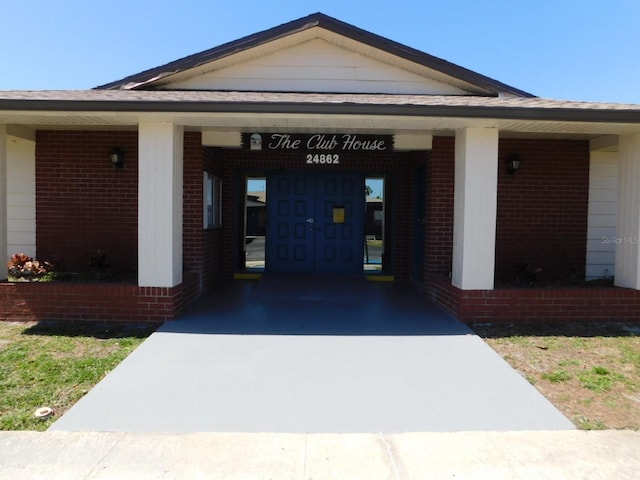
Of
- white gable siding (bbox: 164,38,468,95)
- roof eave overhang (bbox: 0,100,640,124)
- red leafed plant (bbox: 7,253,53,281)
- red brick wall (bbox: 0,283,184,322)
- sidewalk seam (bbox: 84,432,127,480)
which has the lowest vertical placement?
sidewalk seam (bbox: 84,432,127,480)

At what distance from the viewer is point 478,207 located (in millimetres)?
6914

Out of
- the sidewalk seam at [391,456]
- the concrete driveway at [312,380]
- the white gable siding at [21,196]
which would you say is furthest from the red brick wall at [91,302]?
the sidewalk seam at [391,456]

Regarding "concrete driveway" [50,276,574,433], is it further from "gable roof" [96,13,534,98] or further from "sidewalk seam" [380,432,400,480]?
"gable roof" [96,13,534,98]

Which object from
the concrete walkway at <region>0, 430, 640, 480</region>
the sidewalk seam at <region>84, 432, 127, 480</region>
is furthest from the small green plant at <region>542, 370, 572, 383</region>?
the sidewalk seam at <region>84, 432, 127, 480</region>

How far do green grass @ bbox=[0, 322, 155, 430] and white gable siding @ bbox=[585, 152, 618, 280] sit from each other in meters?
8.08

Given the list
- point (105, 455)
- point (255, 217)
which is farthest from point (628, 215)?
point (255, 217)

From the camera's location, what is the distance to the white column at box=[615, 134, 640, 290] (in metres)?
7.17

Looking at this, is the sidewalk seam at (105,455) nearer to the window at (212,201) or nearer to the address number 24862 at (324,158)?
the window at (212,201)

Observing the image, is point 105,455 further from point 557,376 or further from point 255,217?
point 255,217

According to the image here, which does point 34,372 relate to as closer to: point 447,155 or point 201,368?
point 201,368

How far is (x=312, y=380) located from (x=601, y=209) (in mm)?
7287

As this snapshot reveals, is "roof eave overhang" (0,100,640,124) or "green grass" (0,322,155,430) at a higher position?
"roof eave overhang" (0,100,640,124)

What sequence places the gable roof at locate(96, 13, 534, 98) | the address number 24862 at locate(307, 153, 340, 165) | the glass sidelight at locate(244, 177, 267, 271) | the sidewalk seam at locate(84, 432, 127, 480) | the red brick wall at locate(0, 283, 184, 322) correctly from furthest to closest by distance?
the glass sidelight at locate(244, 177, 267, 271), the address number 24862 at locate(307, 153, 340, 165), the gable roof at locate(96, 13, 534, 98), the red brick wall at locate(0, 283, 184, 322), the sidewalk seam at locate(84, 432, 127, 480)

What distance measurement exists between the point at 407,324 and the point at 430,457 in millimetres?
3287
